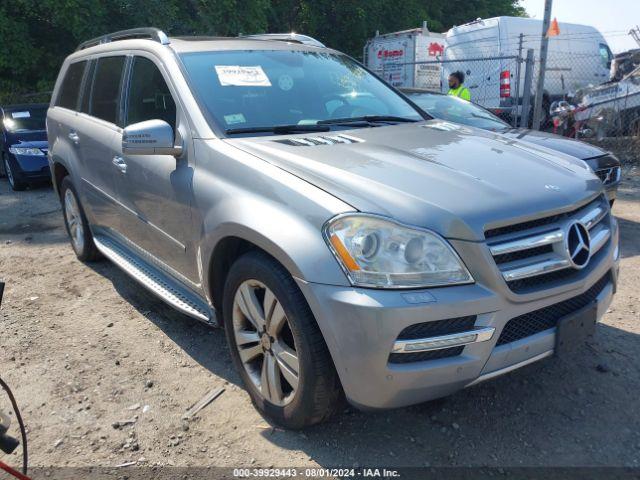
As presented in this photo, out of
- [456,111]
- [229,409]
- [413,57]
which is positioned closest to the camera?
[229,409]

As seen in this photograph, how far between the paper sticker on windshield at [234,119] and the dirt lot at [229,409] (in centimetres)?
139

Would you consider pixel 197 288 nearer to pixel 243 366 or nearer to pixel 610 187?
pixel 243 366

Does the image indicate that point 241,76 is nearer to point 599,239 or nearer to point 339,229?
point 339,229

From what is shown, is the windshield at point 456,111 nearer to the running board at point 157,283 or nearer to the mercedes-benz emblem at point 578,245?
the running board at point 157,283

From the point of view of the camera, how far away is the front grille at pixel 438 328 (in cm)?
210

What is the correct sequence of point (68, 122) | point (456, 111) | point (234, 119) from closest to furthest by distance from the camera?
point (234, 119), point (68, 122), point (456, 111)

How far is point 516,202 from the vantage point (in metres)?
2.32

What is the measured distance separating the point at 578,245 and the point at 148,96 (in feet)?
8.53

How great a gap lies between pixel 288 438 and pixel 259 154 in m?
1.32

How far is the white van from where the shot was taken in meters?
13.6

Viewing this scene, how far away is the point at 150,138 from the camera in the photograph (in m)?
2.94

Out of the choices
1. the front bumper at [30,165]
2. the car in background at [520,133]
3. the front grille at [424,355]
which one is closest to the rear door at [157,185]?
the front grille at [424,355]

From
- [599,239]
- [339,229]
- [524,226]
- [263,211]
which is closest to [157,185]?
[263,211]

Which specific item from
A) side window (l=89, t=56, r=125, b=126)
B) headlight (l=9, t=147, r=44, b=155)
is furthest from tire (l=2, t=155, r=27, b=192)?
side window (l=89, t=56, r=125, b=126)
